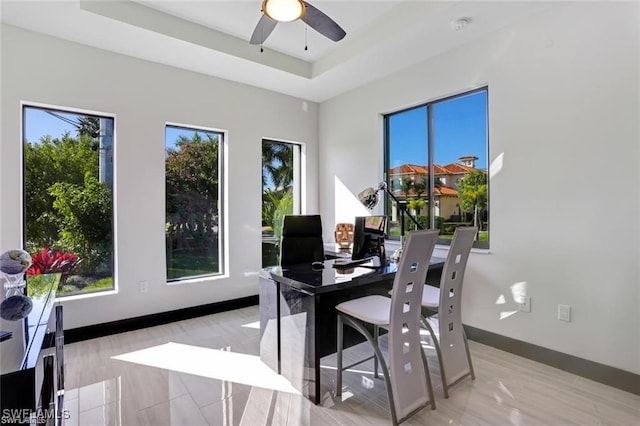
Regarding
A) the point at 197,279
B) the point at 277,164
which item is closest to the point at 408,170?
the point at 277,164

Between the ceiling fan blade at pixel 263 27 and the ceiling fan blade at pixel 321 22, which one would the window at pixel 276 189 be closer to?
the ceiling fan blade at pixel 263 27

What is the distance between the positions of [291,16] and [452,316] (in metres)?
2.32

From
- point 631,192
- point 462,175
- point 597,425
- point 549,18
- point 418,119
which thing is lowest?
point 597,425

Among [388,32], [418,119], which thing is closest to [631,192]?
[418,119]

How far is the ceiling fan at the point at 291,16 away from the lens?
205 cm

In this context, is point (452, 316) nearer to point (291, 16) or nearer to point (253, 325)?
point (253, 325)

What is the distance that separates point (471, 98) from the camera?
126 inches

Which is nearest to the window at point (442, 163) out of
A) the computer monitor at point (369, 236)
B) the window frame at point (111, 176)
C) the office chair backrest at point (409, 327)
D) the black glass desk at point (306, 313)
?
the computer monitor at point (369, 236)

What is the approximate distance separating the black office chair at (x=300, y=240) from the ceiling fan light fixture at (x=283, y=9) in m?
1.69

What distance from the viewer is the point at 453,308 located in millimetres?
2258

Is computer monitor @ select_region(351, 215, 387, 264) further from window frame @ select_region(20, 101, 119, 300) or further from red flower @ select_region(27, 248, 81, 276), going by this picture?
red flower @ select_region(27, 248, 81, 276)

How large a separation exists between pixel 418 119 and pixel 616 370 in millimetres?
2776

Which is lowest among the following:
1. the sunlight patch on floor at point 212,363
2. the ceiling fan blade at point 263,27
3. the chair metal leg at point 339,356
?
the sunlight patch on floor at point 212,363

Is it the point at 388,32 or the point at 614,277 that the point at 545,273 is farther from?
the point at 388,32
